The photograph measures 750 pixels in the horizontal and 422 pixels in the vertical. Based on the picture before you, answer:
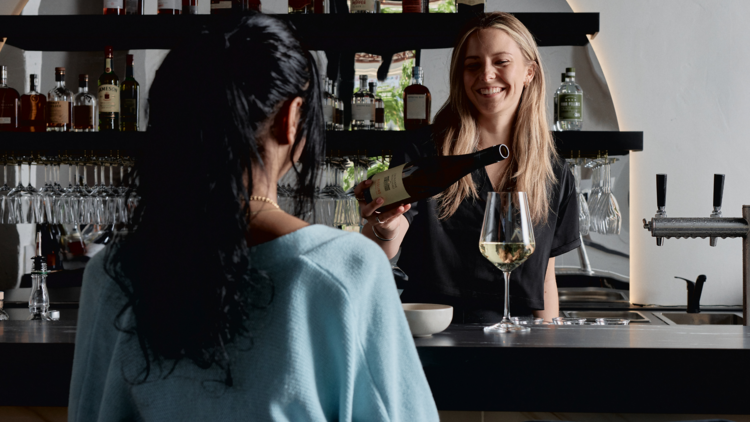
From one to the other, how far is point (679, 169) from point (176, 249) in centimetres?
282

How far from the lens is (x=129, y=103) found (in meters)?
2.63

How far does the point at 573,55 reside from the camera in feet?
9.90

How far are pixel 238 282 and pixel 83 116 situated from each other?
7.72 feet

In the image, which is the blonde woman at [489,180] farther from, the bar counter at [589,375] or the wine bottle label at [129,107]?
the wine bottle label at [129,107]

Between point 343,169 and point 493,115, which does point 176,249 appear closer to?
point 493,115

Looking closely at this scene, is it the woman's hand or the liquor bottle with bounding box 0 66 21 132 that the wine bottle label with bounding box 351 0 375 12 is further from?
the liquor bottle with bounding box 0 66 21 132

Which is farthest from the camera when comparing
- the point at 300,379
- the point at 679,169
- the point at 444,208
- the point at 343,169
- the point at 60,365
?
the point at 679,169

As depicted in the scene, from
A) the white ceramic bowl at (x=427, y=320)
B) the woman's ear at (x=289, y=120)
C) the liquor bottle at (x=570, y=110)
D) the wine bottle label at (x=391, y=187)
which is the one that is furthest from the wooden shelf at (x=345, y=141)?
the woman's ear at (x=289, y=120)

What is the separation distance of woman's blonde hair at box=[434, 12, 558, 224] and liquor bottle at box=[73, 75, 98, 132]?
1.55 metres

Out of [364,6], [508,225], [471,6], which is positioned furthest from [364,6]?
[508,225]

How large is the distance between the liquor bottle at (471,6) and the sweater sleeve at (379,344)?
1922 millimetres

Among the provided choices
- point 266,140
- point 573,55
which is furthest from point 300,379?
point 573,55

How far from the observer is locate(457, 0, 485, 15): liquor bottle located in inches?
94.7

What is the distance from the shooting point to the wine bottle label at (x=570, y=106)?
2.48 m
